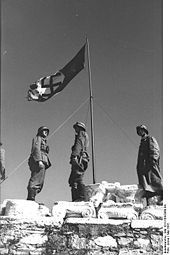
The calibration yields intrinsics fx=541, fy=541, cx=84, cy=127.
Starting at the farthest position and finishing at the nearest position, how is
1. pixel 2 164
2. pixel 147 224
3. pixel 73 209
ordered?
pixel 2 164
pixel 73 209
pixel 147 224

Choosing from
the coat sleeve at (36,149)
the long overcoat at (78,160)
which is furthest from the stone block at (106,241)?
the coat sleeve at (36,149)

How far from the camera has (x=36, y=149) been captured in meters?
4.62

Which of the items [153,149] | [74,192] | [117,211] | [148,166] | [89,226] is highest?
[153,149]

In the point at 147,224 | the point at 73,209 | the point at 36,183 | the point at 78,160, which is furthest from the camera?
the point at 36,183

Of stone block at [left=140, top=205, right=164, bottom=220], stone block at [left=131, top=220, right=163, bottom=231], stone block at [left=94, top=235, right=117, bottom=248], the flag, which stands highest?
the flag

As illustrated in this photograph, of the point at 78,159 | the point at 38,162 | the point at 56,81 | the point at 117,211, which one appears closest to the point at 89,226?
the point at 117,211

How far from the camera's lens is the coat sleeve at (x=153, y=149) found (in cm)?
411

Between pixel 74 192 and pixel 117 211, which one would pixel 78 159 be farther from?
pixel 117 211

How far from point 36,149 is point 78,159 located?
0.40 metres

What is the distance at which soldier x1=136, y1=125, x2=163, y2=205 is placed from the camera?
4102 mm

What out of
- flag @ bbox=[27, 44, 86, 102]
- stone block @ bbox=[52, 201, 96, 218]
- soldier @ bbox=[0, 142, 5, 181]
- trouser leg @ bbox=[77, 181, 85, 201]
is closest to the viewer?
stone block @ bbox=[52, 201, 96, 218]

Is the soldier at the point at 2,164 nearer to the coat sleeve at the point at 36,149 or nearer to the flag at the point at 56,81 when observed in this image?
the coat sleeve at the point at 36,149

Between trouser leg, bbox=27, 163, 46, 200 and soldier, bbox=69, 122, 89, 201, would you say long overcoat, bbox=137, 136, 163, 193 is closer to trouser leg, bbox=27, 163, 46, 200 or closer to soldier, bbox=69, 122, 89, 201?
soldier, bbox=69, 122, 89, 201

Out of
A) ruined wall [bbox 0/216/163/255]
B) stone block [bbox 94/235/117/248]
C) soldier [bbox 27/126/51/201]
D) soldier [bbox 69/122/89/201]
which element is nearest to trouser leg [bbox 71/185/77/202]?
soldier [bbox 69/122/89/201]
